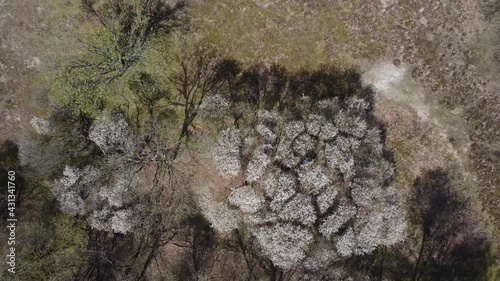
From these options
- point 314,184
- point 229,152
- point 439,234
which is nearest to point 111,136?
point 229,152

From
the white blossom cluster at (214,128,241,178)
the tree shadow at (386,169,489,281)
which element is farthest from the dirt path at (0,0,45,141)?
the tree shadow at (386,169,489,281)

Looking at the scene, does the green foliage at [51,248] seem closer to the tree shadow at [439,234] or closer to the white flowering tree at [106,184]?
the white flowering tree at [106,184]

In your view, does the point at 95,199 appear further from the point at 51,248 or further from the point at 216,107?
the point at 216,107

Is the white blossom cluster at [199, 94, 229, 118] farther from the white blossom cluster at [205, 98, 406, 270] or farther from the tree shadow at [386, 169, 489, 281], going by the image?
the tree shadow at [386, 169, 489, 281]

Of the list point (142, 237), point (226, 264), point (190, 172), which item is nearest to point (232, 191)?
point (190, 172)

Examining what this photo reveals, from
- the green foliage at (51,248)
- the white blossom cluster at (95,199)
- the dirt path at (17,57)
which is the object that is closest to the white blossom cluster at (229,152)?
the white blossom cluster at (95,199)
